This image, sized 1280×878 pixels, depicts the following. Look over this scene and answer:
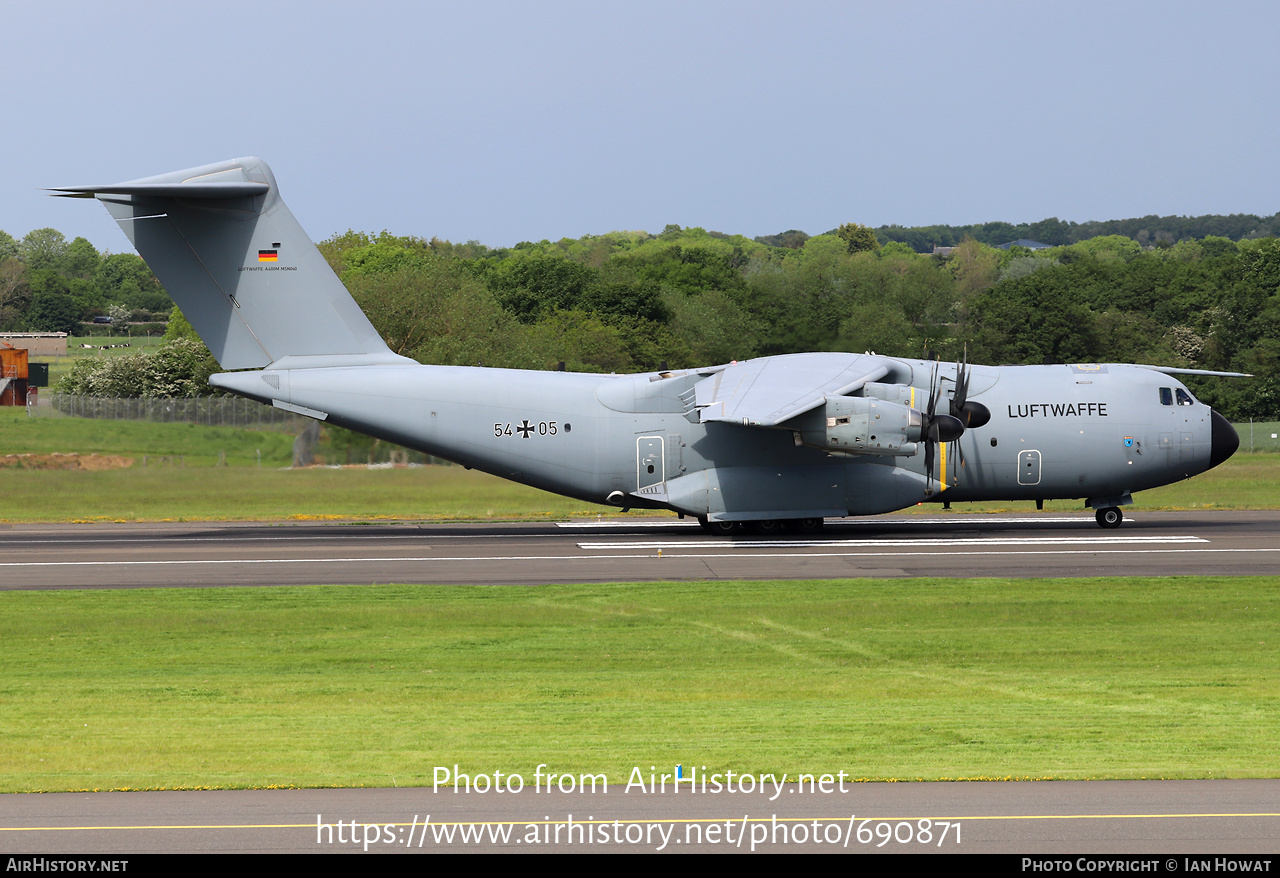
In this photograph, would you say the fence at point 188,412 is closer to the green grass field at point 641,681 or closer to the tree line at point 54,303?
the green grass field at point 641,681

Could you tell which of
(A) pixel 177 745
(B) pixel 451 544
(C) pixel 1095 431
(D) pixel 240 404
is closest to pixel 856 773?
(A) pixel 177 745

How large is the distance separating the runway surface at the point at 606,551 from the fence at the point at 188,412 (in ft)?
10.4

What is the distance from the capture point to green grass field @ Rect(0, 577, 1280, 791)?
11.4 m

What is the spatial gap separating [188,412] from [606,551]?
18.1m

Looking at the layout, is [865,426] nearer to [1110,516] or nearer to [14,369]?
[1110,516]

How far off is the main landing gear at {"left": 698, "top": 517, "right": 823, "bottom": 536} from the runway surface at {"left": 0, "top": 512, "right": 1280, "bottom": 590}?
0.43 metres

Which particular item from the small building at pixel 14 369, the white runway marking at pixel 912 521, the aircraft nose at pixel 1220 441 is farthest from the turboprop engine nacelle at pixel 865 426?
the small building at pixel 14 369

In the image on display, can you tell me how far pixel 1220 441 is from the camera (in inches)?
1230

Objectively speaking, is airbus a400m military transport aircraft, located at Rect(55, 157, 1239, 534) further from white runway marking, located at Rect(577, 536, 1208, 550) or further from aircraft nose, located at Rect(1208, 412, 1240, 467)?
white runway marking, located at Rect(577, 536, 1208, 550)

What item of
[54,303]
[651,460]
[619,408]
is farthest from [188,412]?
[54,303]

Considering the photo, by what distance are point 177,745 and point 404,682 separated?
3832 millimetres

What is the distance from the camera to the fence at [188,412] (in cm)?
3569

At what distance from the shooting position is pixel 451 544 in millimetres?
29906
